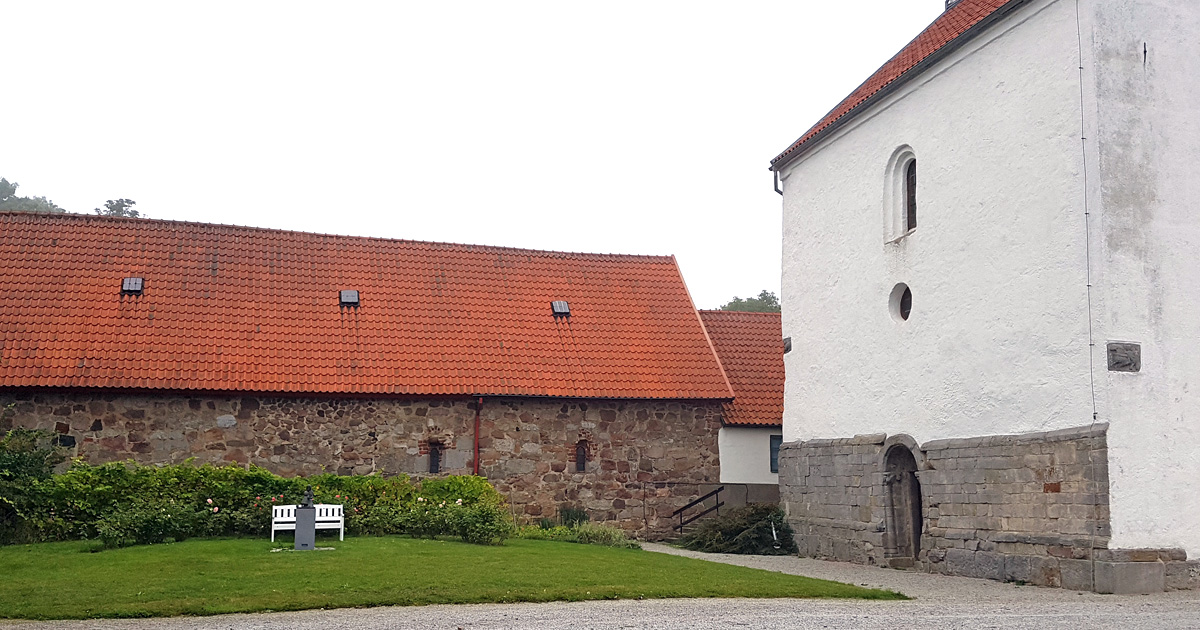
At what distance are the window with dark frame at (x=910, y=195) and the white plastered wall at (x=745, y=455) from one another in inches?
259

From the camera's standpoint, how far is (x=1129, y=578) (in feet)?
38.9

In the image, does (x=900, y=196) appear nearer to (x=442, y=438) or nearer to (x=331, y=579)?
(x=442, y=438)

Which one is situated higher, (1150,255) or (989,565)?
(1150,255)

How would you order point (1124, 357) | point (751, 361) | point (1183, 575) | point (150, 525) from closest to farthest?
point (1183, 575) → point (1124, 357) → point (150, 525) → point (751, 361)

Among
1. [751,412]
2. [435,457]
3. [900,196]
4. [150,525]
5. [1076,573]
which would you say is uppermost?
[900,196]

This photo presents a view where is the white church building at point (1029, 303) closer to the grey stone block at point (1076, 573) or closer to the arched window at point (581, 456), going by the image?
the grey stone block at point (1076, 573)

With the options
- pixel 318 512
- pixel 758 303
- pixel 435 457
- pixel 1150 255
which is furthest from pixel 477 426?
pixel 758 303

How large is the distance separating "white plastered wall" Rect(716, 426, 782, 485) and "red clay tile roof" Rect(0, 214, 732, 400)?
923 millimetres

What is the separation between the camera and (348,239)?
913 inches

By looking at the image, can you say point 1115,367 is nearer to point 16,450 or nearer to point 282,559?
point 282,559

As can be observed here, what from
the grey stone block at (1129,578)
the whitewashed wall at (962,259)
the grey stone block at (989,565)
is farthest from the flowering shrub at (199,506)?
the grey stone block at (1129,578)

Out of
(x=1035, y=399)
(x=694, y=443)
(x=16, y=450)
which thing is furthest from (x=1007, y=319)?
(x=16, y=450)

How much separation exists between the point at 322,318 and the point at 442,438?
342cm

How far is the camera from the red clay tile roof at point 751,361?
21984 millimetres
